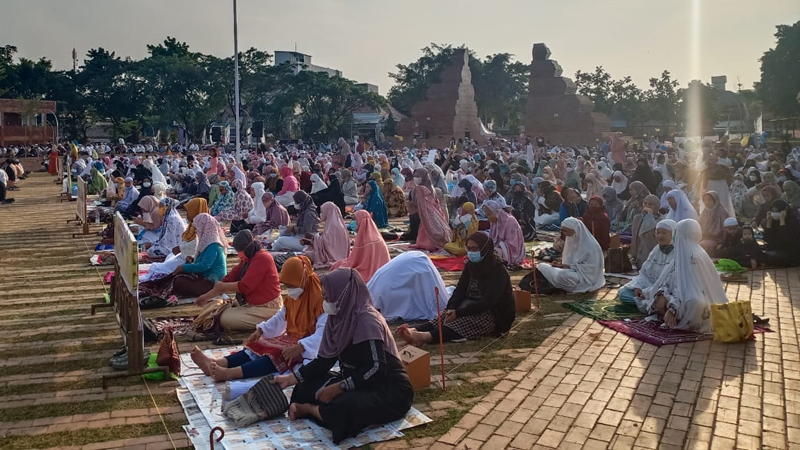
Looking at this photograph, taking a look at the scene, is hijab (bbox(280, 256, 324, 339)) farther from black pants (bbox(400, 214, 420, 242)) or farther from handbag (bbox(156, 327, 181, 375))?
black pants (bbox(400, 214, 420, 242))

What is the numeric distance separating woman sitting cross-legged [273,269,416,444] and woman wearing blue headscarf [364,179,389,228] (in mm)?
8857

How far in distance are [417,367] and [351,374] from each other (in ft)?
2.48

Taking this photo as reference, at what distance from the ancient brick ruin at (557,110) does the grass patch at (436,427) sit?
36.2 m

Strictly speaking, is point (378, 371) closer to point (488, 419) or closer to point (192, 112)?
point (488, 419)

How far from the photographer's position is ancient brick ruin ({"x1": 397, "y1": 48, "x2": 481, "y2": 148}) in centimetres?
4181

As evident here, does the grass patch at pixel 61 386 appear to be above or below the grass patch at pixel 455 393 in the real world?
below

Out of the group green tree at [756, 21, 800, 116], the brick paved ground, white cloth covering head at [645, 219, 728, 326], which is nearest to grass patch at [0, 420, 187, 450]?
the brick paved ground

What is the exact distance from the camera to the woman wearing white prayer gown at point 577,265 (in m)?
7.38

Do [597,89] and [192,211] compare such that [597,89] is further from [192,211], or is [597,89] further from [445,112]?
[192,211]

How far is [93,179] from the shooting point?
1945cm

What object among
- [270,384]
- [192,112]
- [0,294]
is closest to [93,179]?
[0,294]

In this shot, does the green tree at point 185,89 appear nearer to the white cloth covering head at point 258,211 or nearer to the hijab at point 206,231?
the white cloth covering head at point 258,211

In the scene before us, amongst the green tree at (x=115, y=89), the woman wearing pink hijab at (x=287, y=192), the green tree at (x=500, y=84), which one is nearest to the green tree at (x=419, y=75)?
the green tree at (x=500, y=84)

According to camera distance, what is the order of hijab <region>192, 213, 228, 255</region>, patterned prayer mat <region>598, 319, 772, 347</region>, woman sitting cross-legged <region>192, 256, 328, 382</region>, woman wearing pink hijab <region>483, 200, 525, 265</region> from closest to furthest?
1. woman sitting cross-legged <region>192, 256, 328, 382</region>
2. patterned prayer mat <region>598, 319, 772, 347</region>
3. hijab <region>192, 213, 228, 255</region>
4. woman wearing pink hijab <region>483, 200, 525, 265</region>
